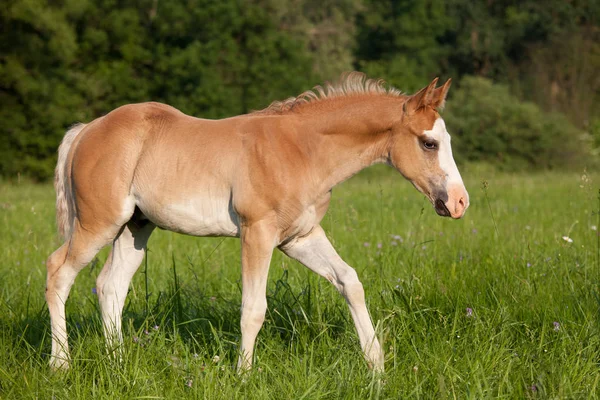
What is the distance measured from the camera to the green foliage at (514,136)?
95.1 feet

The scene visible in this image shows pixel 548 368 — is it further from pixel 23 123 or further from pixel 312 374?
pixel 23 123

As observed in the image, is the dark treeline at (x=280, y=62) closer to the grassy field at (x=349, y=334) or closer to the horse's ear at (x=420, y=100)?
the grassy field at (x=349, y=334)

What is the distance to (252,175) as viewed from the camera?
4.22 meters

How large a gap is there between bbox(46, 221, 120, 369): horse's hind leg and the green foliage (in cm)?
2539

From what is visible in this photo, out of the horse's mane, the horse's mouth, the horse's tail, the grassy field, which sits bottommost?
the grassy field

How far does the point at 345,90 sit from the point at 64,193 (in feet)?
6.51

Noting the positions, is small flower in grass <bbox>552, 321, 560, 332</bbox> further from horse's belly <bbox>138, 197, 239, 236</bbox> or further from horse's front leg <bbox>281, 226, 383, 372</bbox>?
horse's belly <bbox>138, 197, 239, 236</bbox>

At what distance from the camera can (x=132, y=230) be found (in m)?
4.92

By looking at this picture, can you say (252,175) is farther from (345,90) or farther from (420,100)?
(420,100)

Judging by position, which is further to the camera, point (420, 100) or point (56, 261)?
point (56, 261)

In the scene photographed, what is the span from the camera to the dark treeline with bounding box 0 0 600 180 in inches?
952

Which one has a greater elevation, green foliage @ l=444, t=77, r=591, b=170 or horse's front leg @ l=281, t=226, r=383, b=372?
horse's front leg @ l=281, t=226, r=383, b=372

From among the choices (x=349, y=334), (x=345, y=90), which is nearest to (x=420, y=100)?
(x=345, y=90)

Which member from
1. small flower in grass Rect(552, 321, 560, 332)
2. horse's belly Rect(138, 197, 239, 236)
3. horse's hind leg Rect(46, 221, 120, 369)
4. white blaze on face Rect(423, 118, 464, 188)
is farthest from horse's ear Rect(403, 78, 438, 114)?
horse's hind leg Rect(46, 221, 120, 369)
